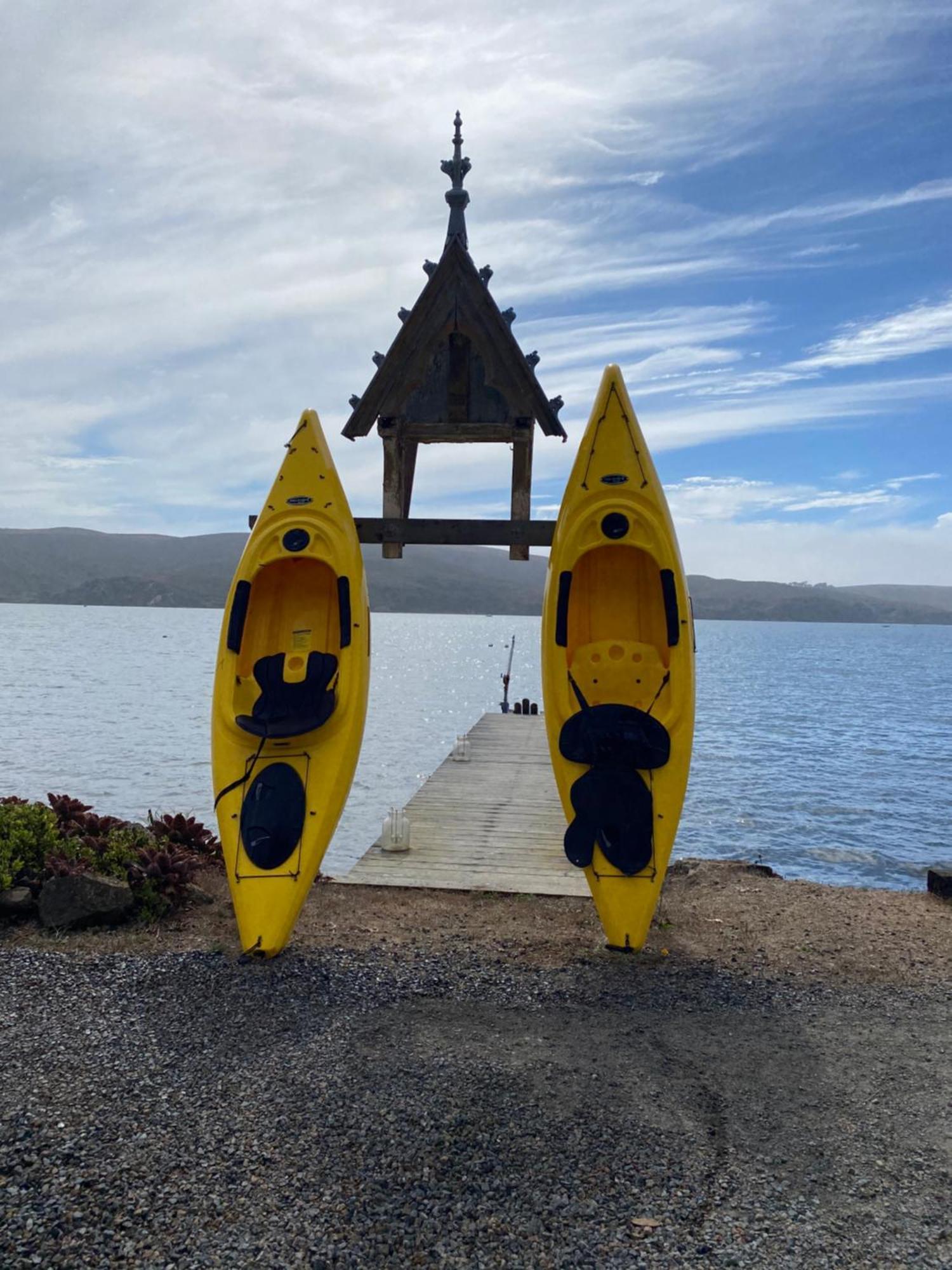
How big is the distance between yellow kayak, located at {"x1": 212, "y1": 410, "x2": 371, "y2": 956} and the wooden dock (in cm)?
221

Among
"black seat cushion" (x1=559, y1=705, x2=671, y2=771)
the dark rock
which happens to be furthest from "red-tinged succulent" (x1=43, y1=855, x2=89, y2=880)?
the dark rock

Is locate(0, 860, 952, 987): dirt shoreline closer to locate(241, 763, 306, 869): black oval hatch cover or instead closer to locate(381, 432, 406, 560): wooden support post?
locate(241, 763, 306, 869): black oval hatch cover

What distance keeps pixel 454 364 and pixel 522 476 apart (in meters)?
1.35

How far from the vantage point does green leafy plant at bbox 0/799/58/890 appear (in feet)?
22.9

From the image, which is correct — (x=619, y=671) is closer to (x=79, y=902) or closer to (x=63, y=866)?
(x=79, y=902)

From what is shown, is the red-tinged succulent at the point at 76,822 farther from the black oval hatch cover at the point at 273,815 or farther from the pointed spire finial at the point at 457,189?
the pointed spire finial at the point at 457,189

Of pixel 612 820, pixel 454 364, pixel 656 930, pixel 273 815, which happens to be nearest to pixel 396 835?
pixel 273 815

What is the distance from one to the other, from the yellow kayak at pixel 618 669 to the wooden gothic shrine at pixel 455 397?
71 cm

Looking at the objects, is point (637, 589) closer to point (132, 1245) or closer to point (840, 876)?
point (132, 1245)

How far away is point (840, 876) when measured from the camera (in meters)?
16.0

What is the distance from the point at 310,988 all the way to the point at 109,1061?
1407 millimetres

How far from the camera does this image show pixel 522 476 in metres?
8.75

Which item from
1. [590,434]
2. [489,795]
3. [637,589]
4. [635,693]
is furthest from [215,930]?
[489,795]

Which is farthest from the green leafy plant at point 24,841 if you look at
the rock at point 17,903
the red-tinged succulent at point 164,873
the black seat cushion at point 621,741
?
the black seat cushion at point 621,741
